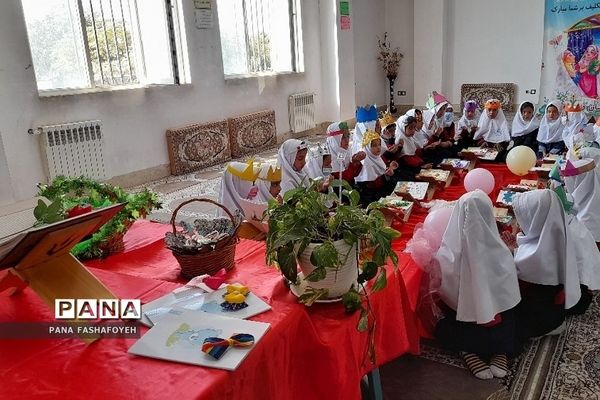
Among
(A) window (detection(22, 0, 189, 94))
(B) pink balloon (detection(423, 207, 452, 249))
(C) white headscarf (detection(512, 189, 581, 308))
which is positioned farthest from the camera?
(A) window (detection(22, 0, 189, 94))

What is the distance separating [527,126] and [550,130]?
0.29 meters

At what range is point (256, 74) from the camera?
739cm

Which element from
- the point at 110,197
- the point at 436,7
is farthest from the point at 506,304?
the point at 436,7

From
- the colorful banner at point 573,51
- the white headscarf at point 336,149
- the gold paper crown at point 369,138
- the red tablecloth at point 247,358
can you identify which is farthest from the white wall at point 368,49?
the red tablecloth at point 247,358

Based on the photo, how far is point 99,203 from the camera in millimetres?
2047

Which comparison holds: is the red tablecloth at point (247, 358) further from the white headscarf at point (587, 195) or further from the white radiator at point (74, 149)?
the white radiator at point (74, 149)

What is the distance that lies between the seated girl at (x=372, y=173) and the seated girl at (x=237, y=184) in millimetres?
1092

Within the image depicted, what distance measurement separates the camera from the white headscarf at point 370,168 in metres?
3.56

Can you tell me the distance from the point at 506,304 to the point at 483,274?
18cm

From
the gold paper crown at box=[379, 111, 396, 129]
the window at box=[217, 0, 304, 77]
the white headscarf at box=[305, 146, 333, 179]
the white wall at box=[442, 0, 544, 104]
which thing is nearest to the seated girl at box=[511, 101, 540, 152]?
the gold paper crown at box=[379, 111, 396, 129]

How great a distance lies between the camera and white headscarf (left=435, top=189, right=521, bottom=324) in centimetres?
198

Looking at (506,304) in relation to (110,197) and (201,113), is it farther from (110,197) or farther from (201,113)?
(201,113)

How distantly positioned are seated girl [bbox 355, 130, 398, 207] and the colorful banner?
6093 millimetres

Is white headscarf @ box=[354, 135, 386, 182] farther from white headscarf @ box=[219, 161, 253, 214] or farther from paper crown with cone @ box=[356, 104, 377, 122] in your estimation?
white headscarf @ box=[219, 161, 253, 214]
